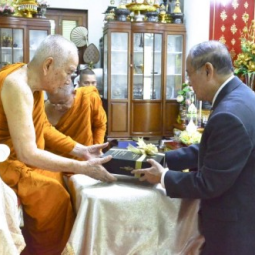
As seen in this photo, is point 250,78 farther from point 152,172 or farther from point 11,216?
point 11,216

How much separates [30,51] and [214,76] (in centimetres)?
521

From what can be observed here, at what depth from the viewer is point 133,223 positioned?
5.43ft

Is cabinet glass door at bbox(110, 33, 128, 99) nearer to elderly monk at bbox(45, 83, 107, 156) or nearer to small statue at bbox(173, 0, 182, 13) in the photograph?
small statue at bbox(173, 0, 182, 13)

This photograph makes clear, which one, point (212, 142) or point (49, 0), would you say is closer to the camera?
point (212, 142)

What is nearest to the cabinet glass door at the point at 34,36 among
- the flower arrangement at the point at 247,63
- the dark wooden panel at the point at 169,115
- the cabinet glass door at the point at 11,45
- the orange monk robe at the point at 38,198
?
the cabinet glass door at the point at 11,45

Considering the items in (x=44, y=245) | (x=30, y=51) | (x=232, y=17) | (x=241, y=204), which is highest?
(x=232, y=17)

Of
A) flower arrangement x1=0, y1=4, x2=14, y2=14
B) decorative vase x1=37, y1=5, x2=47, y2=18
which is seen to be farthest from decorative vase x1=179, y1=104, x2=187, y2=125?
flower arrangement x1=0, y1=4, x2=14, y2=14

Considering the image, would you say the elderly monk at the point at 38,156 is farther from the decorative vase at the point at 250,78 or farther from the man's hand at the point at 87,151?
the decorative vase at the point at 250,78

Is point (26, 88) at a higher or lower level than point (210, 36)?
lower

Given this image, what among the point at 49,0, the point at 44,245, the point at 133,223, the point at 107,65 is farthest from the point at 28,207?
the point at 49,0

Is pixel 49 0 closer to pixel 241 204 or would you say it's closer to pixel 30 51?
pixel 30 51

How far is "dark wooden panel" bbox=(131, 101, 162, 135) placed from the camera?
632 centimetres

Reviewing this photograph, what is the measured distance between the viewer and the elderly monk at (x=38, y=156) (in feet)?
5.50

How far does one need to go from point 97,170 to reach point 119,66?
4.67m
